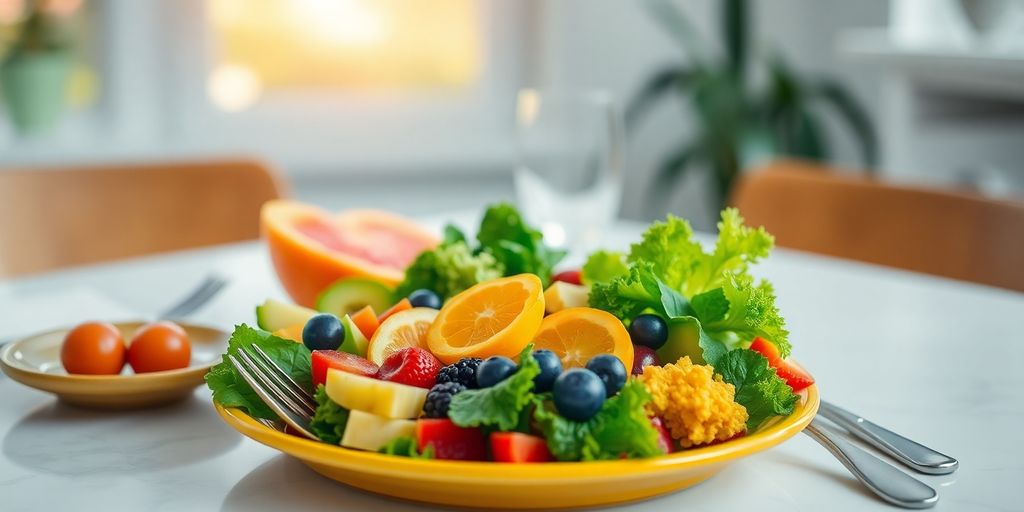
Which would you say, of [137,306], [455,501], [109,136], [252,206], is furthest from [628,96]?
[455,501]

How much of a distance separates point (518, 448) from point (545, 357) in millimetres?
63

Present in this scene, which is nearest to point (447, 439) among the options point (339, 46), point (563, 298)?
point (563, 298)

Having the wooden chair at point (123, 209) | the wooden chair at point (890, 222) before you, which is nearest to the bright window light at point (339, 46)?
the wooden chair at point (123, 209)

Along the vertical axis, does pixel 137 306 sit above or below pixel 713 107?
above

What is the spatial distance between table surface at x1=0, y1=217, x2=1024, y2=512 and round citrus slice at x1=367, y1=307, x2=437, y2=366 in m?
0.10

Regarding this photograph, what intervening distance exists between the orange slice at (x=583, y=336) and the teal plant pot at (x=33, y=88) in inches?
89.9

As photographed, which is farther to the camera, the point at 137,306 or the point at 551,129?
the point at 551,129

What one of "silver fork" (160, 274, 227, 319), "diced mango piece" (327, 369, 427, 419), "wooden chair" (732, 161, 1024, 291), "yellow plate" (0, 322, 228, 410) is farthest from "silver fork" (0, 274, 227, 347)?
"wooden chair" (732, 161, 1024, 291)

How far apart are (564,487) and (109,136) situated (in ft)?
8.21

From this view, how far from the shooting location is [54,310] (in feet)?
4.11

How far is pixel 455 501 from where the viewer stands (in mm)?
699

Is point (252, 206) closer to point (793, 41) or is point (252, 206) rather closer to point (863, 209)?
point (863, 209)

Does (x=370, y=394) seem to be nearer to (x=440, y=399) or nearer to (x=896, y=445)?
(x=440, y=399)

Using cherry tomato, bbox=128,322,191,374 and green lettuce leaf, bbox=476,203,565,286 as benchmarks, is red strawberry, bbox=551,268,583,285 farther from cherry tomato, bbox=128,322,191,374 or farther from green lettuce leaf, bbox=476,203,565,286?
cherry tomato, bbox=128,322,191,374
